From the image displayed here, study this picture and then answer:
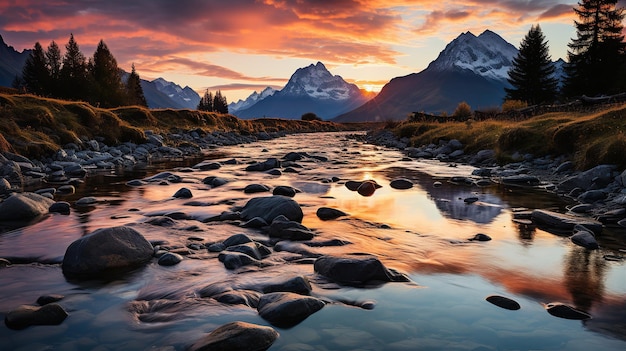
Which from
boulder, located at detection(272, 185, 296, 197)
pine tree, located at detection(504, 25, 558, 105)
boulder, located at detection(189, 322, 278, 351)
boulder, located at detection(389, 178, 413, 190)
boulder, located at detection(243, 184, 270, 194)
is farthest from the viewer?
pine tree, located at detection(504, 25, 558, 105)

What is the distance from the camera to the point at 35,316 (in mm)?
4363

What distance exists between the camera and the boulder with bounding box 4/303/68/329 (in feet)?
14.1

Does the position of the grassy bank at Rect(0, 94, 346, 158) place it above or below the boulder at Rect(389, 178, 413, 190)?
above

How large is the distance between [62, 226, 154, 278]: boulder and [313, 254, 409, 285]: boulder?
2.87m

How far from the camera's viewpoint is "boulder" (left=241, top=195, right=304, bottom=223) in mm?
8906

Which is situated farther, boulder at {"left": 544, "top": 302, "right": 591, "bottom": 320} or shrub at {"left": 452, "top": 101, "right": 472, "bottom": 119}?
shrub at {"left": 452, "top": 101, "right": 472, "bottom": 119}

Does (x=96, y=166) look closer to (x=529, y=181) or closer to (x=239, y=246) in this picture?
(x=239, y=246)

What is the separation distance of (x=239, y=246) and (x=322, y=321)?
8.59ft

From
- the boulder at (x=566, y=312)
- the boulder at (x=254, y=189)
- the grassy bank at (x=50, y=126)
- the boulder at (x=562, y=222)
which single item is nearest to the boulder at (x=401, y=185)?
the boulder at (x=254, y=189)

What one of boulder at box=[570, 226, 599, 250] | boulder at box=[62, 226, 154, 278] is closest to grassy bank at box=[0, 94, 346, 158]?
boulder at box=[62, 226, 154, 278]

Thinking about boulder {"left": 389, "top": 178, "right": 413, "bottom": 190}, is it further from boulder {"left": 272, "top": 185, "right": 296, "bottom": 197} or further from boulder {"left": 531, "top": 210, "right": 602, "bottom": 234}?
boulder {"left": 531, "top": 210, "right": 602, "bottom": 234}

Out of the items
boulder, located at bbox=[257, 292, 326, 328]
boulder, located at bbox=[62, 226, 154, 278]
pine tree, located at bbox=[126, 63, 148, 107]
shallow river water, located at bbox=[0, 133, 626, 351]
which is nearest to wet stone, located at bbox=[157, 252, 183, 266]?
shallow river water, located at bbox=[0, 133, 626, 351]

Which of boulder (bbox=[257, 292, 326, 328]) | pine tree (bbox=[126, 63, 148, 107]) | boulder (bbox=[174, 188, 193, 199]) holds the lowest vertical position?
boulder (bbox=[174, 188, 193, 199])

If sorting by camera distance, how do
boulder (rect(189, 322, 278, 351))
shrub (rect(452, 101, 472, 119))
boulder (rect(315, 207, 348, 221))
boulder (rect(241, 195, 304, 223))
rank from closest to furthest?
boulder (rect(189, 322, 278, 351)) → boulder (rect(241, 195, 304, 223)) → boulder (rect(315, 207, 348, 221)) → shrub (rect(452, 101, 472, 119))
